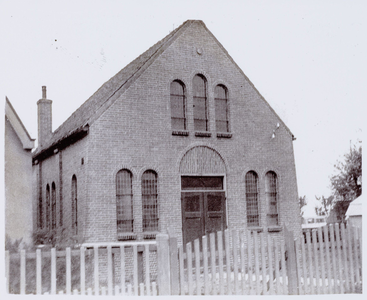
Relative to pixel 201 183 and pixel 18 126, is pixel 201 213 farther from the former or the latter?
pixel 18 126

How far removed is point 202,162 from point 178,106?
2029 millimetres

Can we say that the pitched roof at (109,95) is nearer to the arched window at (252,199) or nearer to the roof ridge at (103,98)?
the roof ridge at (103,98)

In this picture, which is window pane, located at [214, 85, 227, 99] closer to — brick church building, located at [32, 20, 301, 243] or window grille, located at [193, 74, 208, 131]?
brick church building, located at [32, 20, 301, 243]

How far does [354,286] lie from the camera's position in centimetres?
899

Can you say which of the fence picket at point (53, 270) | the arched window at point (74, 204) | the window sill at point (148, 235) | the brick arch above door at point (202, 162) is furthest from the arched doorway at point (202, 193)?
the fence picket at point (53, 270)

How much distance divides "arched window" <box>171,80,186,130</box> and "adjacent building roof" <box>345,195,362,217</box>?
20.0 feet

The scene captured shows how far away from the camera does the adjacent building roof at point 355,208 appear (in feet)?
32.5

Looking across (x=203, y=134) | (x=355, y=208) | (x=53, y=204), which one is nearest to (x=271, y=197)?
(x=203, y=134)

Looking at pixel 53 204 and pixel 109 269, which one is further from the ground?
pixel 53 204

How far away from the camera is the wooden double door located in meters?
14.3

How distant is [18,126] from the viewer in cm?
1039

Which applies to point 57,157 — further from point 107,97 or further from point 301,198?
point 301,198

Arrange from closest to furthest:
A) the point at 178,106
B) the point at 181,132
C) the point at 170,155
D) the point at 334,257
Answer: the point at 334,257 < the point at 170,155 < the point at 181,132 < the point at 178,106

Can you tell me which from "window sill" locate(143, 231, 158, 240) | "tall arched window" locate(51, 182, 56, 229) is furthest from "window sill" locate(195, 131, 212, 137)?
"tall arched window" locate(51, 182, 56, 229)
